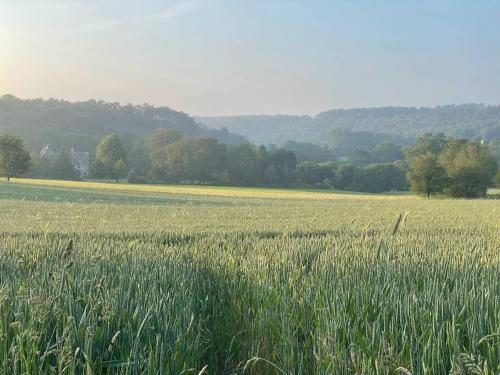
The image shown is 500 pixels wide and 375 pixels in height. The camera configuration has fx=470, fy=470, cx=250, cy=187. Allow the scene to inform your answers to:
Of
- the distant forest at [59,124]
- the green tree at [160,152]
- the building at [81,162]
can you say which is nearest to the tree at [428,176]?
the green tree at [160,152]

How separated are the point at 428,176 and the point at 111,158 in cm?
6028

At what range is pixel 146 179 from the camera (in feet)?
292

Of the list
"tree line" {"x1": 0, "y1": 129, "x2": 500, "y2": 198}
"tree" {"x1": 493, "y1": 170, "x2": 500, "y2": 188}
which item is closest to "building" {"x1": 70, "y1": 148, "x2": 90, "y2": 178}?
"tree line" {"x1": 0, "y1": 129, "x2": 500, "y2": 198}

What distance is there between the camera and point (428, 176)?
66.8 metres

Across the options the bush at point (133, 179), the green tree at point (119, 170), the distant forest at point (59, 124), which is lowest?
the bush at point (133, 179)

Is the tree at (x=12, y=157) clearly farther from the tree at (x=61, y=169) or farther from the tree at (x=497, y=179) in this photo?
the tree at (x=497, y=179)

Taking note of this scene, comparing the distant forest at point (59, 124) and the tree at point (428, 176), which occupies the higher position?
the distant forest at point (59, 124)

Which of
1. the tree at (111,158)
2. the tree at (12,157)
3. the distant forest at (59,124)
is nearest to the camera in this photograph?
the tree at (12,157)

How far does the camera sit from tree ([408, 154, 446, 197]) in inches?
2621

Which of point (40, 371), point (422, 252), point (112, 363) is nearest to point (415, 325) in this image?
point (112, 363)

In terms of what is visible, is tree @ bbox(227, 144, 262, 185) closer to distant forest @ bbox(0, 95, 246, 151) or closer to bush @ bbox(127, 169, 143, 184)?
bush @ bbox(127, 169, 143, 184)

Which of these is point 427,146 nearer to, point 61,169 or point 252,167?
→ point 252,167

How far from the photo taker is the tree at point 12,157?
2662 inches

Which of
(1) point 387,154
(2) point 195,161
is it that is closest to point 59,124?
(2) point 195,161
